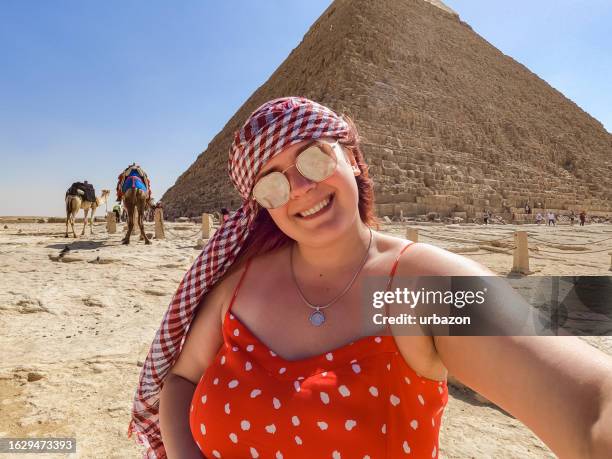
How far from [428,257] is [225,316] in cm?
59

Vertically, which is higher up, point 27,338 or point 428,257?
point 428,257

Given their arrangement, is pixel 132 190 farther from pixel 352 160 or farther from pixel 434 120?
pixel 434 120

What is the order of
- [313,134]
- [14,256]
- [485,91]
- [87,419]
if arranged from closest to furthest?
[313,134], [87,419], [14,256], [485,91]

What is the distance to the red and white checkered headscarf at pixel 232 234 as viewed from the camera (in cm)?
113

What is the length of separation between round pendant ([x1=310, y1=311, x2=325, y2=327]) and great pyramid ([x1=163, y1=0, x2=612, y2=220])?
2252 centimetres

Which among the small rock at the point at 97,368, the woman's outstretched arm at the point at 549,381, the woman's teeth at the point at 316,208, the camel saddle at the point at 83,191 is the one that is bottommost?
the small rock at the point at 97,368

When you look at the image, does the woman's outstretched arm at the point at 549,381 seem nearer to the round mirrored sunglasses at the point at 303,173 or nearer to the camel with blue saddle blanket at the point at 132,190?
the round mirrored sunglasses at the point at 303,173

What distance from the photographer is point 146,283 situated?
179 inches

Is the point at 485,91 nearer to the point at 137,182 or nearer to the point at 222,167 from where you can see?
the point at 222,167

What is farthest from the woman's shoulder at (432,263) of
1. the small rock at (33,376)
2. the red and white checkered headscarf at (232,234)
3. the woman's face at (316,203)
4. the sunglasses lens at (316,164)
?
the small rock at (33,376)

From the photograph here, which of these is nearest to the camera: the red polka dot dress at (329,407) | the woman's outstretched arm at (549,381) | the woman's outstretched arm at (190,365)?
the woman's outstretched arm at (549,381)

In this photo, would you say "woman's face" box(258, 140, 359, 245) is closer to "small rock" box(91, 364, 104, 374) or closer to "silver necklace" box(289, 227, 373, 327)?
"silver necklace" box(289, 227, 373, 327)

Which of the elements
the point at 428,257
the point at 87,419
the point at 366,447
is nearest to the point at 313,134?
the point at 428,257

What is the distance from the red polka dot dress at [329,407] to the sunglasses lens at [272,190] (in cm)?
40
